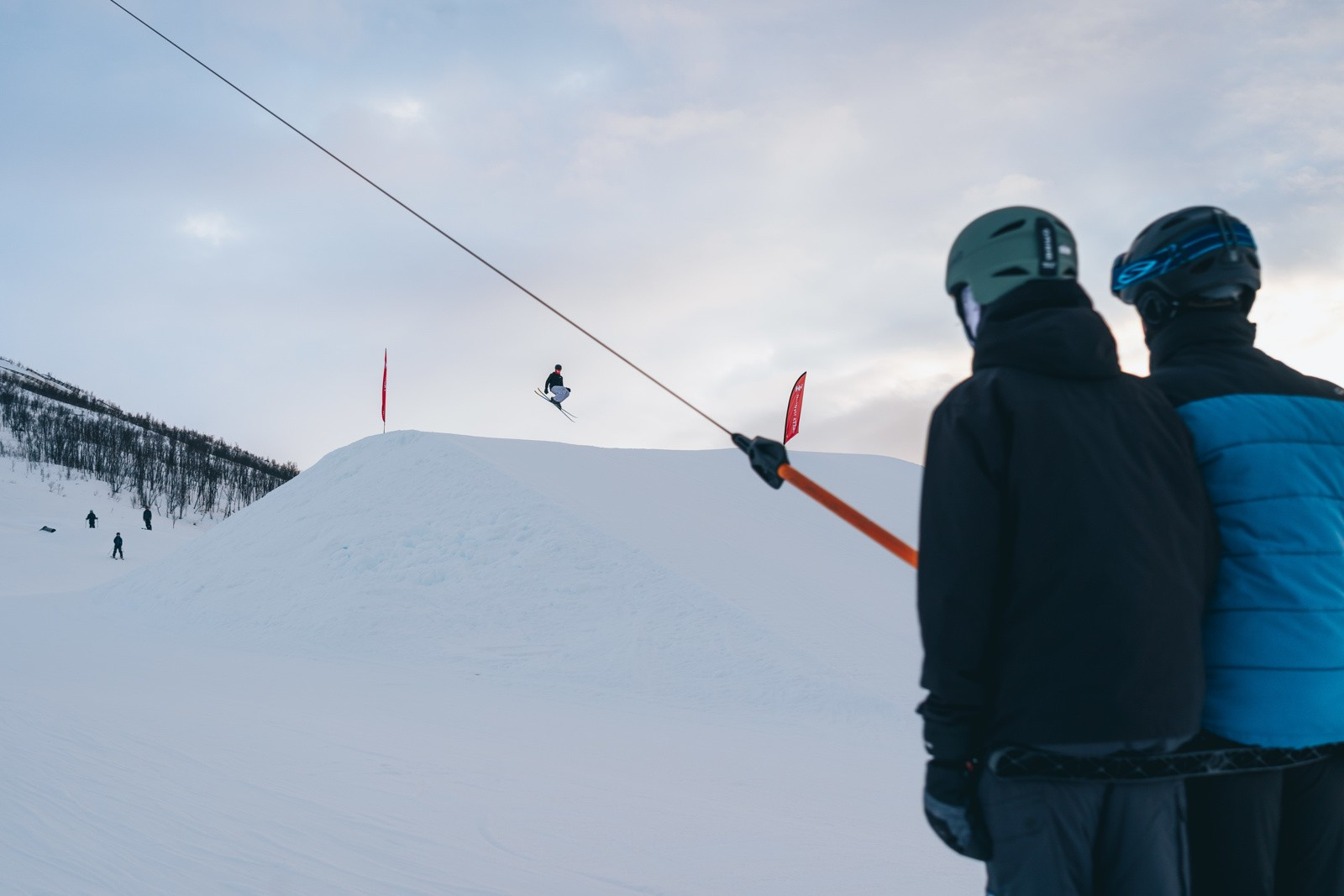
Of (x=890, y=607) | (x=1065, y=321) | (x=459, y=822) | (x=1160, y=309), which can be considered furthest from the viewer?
(x=890, y=607)

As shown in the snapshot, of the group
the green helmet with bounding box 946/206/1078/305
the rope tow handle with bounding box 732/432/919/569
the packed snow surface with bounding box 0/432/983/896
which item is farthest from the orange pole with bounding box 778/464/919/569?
the packed snow surface with bounding box 0/432/983/896

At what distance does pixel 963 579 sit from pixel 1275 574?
780 mm

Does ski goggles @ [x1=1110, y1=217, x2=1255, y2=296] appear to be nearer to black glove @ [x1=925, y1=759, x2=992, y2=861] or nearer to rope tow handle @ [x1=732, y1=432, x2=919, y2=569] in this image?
rope tow handle @ [x1=732, y1=432, x2=919, y2=569]

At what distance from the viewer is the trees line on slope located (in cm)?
5791

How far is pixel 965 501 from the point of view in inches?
72.9

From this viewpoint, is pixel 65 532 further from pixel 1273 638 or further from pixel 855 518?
pixel 1273 638

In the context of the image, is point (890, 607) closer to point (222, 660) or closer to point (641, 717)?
point (641, 717)

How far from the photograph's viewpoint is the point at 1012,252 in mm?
2119

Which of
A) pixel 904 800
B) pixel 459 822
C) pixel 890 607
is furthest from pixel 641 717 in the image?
pixel 890 607

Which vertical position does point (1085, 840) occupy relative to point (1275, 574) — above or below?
below

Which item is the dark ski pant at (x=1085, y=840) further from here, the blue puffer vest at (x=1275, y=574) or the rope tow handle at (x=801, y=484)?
the rope tow handle at (x=801, y=484)

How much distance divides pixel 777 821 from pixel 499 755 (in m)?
2.60

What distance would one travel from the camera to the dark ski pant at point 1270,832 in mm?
1935

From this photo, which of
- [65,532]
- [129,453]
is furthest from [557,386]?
[129,453]
